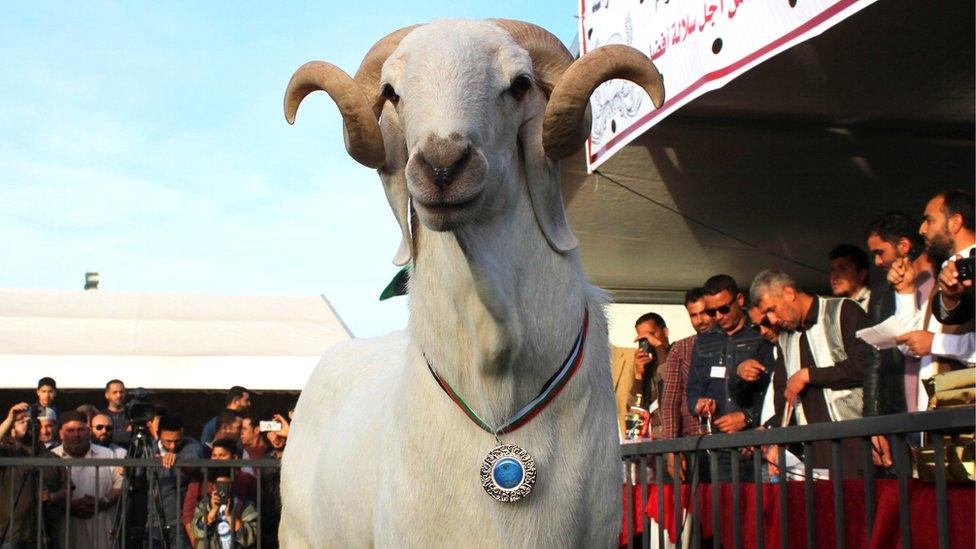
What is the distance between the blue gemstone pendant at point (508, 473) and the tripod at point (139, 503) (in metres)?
5.70

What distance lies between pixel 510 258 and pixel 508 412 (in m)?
0.46

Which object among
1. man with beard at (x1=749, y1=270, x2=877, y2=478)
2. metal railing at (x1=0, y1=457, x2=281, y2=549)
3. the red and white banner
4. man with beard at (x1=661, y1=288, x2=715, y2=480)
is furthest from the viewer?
metal railing at (x1=0, y1=457, x2=281, y2=549)

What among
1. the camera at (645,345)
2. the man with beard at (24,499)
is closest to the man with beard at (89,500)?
the man with beard at (24,499)

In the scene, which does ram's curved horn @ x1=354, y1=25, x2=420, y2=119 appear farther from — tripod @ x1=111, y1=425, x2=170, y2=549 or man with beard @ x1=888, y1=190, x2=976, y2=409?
tripod @ x1=111, y1=425, x2=170, y2=549

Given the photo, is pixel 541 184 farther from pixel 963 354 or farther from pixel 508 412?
pixel 963 354

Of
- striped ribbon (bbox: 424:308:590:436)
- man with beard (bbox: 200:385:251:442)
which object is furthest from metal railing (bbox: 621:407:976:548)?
man with beard (bbox: 200:385:251:442)

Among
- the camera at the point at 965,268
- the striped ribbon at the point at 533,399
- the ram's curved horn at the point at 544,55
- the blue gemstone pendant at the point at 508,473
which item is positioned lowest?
the blue gemstone pendant at the point at 508,473

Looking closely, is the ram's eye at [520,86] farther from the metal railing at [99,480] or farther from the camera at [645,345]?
the camera at [645,345]

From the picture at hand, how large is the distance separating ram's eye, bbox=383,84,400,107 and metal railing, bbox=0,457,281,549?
450cm

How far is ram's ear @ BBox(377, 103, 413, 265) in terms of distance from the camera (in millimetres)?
3561

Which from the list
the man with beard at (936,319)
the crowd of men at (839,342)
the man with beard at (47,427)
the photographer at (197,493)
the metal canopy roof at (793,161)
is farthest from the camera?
the man with beard at (47,427)

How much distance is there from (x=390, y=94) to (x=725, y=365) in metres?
3.76

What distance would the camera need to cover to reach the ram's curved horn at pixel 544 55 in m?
3.62

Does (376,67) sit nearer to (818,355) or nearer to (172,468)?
(818,355)
